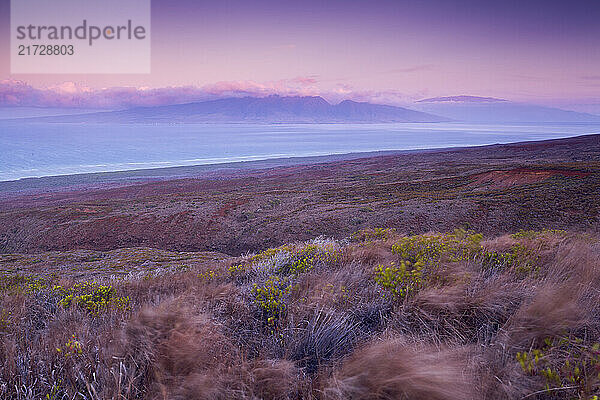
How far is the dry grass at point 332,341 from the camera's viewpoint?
2463mm

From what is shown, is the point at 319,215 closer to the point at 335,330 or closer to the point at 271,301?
the point at 271,301

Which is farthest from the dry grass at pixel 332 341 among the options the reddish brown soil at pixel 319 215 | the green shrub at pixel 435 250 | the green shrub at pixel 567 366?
the reddish brown soil at pixel 319 215

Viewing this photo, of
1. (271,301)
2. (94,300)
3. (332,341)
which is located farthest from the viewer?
(94,300)

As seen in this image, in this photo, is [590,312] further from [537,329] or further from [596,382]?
[596,382]

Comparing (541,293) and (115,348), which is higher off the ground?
(541,293)

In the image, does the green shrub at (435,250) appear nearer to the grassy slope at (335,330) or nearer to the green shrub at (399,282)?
the grassy slope at (335,330)

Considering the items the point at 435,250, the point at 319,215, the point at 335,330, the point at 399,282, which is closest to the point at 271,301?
the point at 335,330

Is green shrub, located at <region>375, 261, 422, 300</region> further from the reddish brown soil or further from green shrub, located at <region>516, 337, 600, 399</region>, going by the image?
the reddish brown soil

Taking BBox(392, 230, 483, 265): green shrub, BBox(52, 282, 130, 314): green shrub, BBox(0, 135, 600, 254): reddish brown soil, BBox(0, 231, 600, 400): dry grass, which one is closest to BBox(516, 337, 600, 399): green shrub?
BBox(0, 231, 600, 400): dry grass

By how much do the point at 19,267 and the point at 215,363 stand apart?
17158mm

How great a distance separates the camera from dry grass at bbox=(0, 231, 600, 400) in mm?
2463

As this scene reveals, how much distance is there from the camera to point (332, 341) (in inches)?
124

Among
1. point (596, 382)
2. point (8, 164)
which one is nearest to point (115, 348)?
point (596, 382)

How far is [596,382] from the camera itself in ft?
7.56
